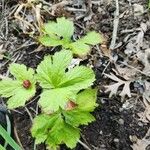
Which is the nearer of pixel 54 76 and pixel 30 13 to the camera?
pixel 54 76

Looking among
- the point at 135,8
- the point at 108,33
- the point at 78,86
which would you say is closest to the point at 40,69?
the point at 78,86

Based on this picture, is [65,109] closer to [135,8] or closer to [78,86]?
[78,86]

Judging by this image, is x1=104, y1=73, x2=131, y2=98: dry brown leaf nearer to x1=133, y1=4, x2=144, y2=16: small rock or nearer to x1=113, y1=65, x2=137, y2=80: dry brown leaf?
x1=113, y1=65, x2=137, y2=80: dry brown leaf

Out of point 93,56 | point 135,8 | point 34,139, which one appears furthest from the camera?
point 135,8

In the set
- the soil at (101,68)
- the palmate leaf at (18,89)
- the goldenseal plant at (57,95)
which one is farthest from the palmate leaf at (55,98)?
the soil at (101,68)

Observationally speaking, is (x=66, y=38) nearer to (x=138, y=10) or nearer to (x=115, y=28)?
(x=115, y=28)

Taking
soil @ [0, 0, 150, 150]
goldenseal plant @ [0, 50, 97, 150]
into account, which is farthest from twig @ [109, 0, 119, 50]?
goldenseal plant @ [0, 50, 97, 150]
